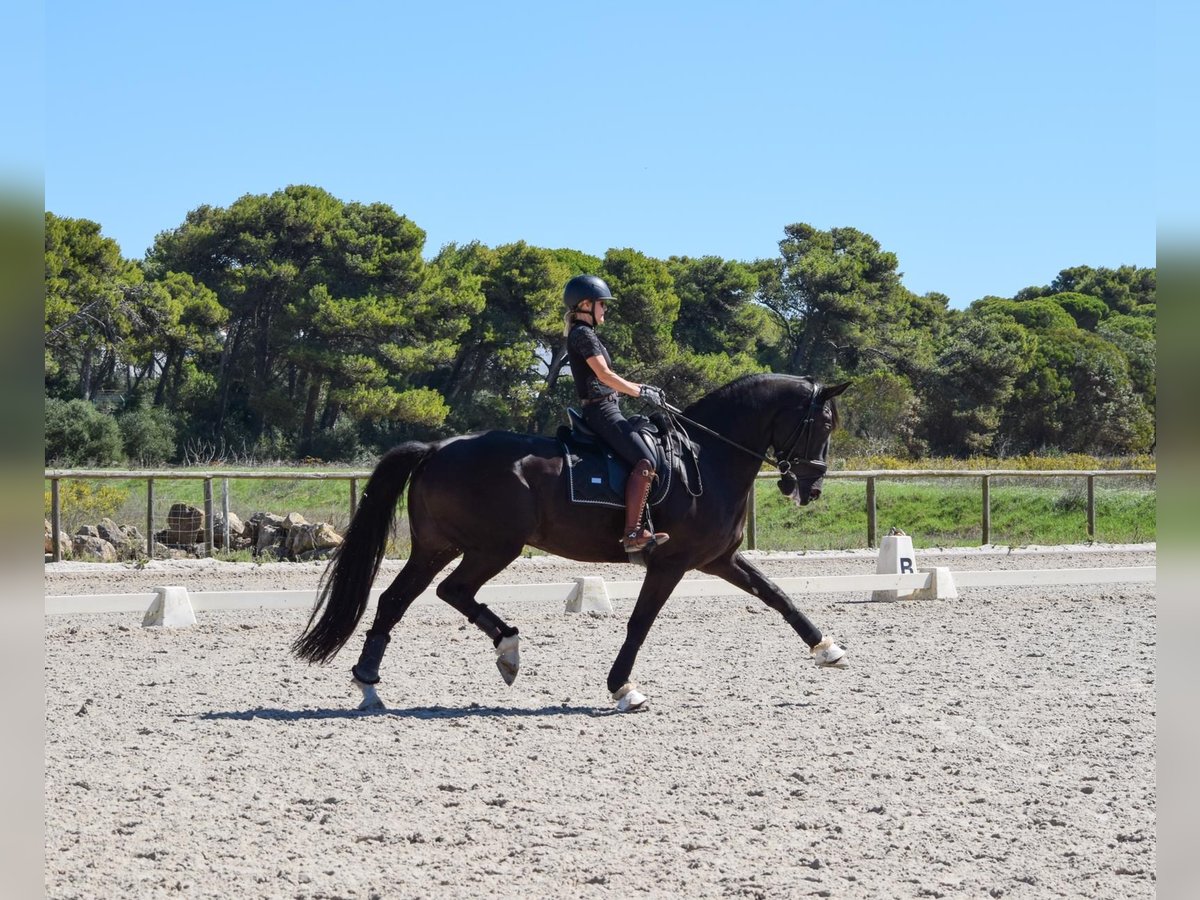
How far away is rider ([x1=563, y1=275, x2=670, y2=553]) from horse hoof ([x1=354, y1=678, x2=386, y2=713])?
1500mm

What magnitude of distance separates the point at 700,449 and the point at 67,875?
159 inches

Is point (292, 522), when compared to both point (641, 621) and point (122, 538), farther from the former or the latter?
point (641, 621)

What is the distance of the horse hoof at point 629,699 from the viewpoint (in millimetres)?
6496

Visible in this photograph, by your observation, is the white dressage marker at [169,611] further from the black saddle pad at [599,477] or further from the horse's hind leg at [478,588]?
the black saddle pad at [599,477]

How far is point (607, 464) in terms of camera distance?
671 cm

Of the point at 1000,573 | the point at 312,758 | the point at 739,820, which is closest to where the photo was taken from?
the point at 739,820

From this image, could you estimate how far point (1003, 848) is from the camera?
4098 millimetres

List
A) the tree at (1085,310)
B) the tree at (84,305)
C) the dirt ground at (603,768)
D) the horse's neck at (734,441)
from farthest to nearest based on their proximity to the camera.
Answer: the tree at (1085,310) → the tree at (84,305) → the horse's neck at (734,441) → the dirt ground at (603,768)

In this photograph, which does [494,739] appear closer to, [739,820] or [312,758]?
[312,758]

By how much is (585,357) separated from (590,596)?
428 centimetres

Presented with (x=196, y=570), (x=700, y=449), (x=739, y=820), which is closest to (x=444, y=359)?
(x=196, y=570)

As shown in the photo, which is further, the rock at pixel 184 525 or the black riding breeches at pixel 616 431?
the rock at pixel 184 525

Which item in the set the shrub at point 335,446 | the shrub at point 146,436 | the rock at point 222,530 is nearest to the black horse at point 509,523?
the rock at point 222,530

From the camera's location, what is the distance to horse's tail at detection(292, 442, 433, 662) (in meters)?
6.73
